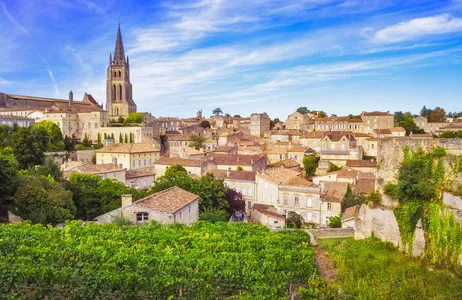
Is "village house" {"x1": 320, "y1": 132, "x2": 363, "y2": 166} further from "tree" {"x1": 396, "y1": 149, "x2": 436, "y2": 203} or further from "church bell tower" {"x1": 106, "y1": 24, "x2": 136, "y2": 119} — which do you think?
"church bell tower" {"x1": 106, "y1": 24, "x2": 136, "y2": 119}

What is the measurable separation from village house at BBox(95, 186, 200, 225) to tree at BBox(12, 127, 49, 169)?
1042 inches

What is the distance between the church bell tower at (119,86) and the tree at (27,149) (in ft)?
156

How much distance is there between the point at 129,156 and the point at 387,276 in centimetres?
4338

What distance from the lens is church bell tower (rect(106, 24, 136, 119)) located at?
94250 millimetres

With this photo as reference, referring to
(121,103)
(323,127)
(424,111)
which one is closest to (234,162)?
(323,127)

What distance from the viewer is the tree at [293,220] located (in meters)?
31.8

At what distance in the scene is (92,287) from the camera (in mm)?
10836

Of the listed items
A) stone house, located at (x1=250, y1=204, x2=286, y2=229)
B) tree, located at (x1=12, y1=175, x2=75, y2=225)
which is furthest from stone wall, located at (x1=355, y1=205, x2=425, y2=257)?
tree, located at (x1=12, y1=175, x2=75, y2=225)

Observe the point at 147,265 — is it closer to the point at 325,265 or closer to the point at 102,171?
the point at 325,265

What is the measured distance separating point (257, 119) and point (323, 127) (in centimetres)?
1542

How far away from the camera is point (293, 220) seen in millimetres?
32312

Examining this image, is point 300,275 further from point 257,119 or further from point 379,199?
point 257,119

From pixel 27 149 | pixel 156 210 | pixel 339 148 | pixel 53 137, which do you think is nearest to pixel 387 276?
pixel 156 210

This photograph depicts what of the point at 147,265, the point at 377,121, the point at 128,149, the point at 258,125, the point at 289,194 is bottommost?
the point at 289,194
